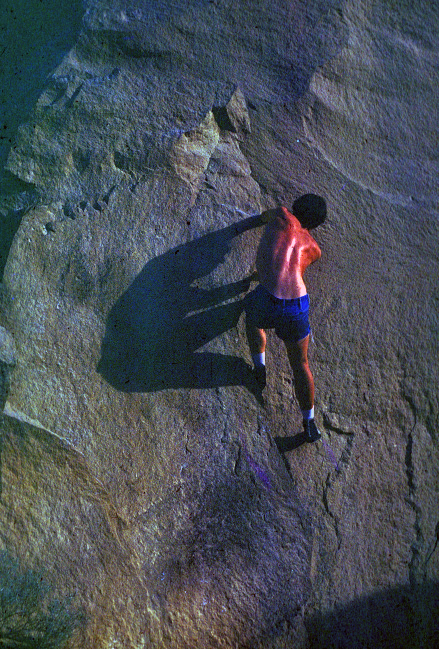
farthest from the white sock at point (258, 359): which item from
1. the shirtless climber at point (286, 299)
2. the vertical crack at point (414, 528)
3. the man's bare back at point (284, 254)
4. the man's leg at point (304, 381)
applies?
the vertical crack at point (414, 528)

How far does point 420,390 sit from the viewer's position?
8.03ft

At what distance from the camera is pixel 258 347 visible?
7.38ft

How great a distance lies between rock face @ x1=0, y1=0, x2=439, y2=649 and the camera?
2.09m

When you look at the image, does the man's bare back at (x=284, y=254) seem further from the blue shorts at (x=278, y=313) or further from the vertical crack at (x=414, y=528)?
the vertical crack at (x=414, y=528)

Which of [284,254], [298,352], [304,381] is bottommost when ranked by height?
[304,381]

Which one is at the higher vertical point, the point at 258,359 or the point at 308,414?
the point at 258,359

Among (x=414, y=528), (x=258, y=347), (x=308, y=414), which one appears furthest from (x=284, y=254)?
(x=414, y=528)

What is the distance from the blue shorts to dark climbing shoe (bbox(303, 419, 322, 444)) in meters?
0.33

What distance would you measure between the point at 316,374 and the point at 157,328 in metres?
0.66

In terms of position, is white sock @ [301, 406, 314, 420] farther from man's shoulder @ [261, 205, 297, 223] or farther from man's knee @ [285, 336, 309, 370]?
man's shoulder @ [261, 205, 297, 223]

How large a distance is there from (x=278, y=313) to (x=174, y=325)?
40 cm

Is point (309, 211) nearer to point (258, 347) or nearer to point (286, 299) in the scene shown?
point (286, 299)

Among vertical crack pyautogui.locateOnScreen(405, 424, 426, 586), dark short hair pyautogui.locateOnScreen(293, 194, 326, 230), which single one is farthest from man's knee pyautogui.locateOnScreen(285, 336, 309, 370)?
vertical crack pyautogui.locateOnScreen(405, 424, 426, 586)

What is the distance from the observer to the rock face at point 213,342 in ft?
6.85
